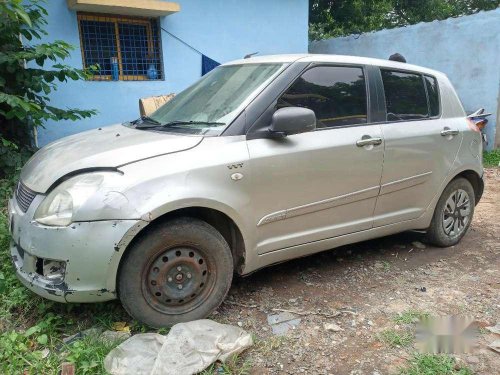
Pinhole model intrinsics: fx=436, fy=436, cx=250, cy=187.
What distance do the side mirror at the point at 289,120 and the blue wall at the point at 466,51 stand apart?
7003 millimetres

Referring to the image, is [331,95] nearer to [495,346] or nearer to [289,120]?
[289,120]

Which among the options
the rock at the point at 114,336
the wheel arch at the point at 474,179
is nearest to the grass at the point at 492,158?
the wheel arch at the point at 474,179

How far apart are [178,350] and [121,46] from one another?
6.31 metres

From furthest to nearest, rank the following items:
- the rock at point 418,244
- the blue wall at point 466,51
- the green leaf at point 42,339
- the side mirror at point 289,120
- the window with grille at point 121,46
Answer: the blue wall at point 466,51
the window with grille at point 121,46
the rock at point 418,244
the side mirror at point 289,120
the green leaf at point 42,339

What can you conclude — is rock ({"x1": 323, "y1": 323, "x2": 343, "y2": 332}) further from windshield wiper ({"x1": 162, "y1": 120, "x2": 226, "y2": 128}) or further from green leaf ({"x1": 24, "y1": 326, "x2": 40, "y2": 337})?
green leaf ({"x1": 24, "y1": 326, "x2": 40, "y2": 337})

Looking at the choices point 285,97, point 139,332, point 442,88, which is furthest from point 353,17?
point 139,332

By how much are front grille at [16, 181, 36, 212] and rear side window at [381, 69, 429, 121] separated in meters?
2.64

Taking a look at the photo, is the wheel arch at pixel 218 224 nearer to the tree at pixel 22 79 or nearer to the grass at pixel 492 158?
the tree at pixel 22 79

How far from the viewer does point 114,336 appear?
255cm

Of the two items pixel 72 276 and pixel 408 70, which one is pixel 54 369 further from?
pixel 408 70

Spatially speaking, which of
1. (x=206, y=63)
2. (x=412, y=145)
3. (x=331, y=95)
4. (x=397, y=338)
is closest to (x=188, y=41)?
(x=206, y=63)

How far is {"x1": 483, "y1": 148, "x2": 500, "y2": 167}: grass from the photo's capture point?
805 cm

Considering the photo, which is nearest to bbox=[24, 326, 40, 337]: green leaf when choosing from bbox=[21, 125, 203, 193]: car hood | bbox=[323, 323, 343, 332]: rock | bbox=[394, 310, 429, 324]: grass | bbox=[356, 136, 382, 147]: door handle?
bbox=[21, 125, 203, 193]: car hood

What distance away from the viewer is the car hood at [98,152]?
252 cm
